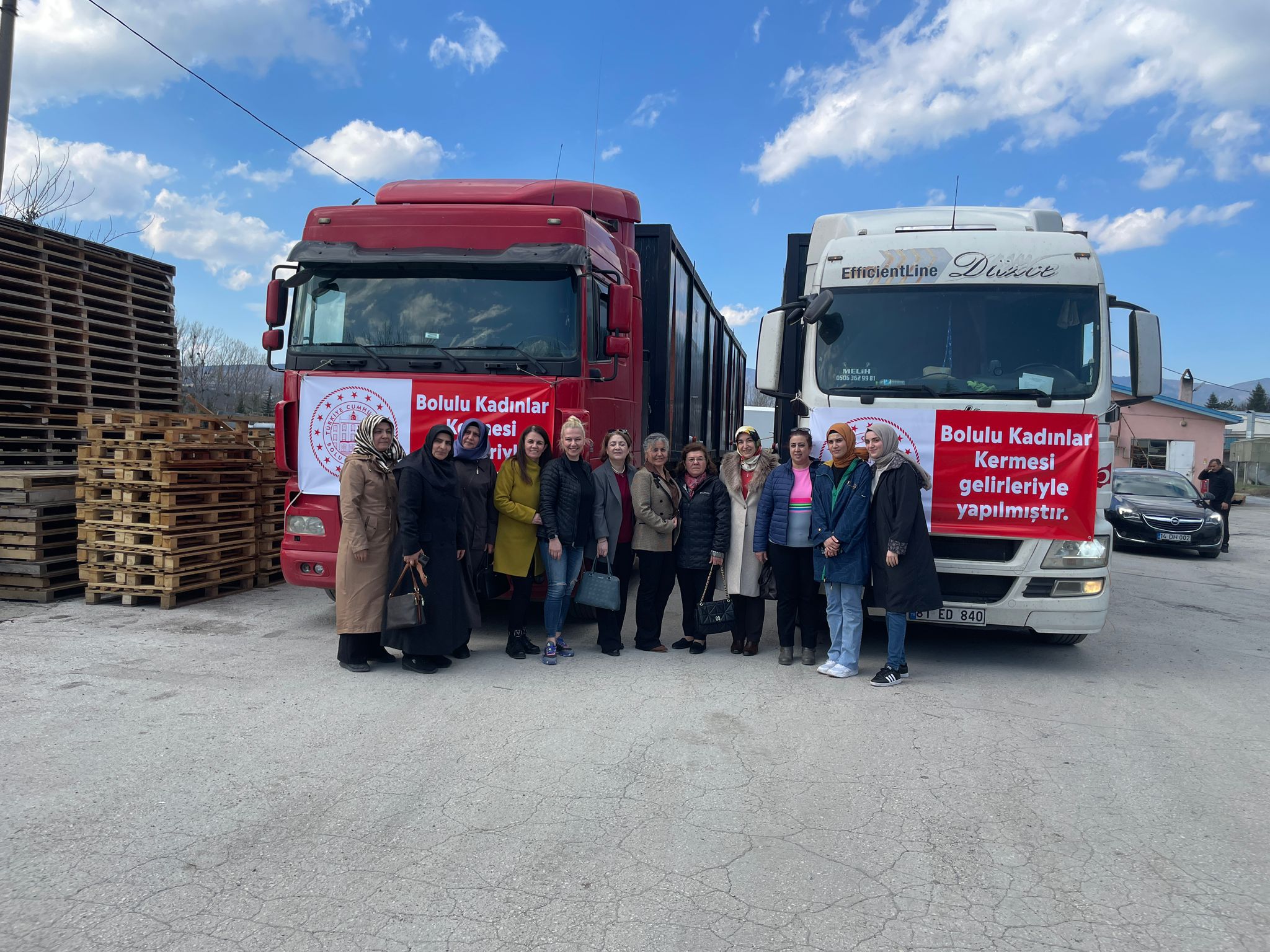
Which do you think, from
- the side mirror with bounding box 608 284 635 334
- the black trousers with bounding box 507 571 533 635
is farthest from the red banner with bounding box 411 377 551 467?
the black trousers with bounding box 507 571 533 635

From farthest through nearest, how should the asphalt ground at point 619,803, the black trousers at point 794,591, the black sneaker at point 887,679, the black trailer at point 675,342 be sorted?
the black trailer at point 675,342
the black trousers at point 794,591
the black sneaker at point 887,679
the asphalt ground at point 619,803

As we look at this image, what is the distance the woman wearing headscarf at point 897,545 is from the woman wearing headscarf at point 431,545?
9.51 ft

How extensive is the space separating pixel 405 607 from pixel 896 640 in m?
3.33

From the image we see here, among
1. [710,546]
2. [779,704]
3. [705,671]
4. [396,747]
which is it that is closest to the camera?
[396,747]

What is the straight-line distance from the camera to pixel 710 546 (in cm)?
659

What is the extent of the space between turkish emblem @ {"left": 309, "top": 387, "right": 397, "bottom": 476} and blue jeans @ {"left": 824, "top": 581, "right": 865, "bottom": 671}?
3.48 metres

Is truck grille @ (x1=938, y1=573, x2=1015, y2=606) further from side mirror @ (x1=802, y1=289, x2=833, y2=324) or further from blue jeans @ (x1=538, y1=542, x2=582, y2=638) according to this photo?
blue jeans @ (x1=538, y1=542, x2=582, y2=638)

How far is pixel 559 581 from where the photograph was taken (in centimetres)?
640

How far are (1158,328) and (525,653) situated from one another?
5223 millimetres

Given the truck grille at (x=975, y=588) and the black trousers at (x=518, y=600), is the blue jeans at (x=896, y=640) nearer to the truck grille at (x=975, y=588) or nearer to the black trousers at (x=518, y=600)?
the truck grille at (x=975, y=588)

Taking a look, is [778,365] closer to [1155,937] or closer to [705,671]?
[705,671]

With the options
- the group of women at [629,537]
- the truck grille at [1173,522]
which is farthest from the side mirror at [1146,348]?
the truck grille at [1173,522]

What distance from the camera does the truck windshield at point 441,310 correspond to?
653 centimetres

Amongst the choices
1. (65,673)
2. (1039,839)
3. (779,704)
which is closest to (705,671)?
(779,704)
